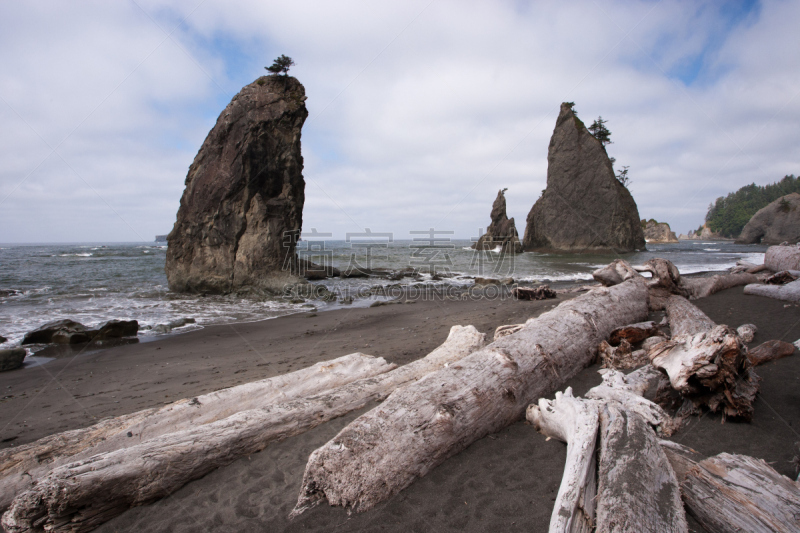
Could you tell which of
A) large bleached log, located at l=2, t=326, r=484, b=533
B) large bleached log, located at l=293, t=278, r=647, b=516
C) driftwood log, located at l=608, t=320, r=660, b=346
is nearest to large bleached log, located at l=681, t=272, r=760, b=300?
driftwood log, located at l=608, t=320, r=660, b=346

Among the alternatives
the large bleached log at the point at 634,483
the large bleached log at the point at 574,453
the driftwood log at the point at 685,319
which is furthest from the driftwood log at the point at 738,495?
the driftwood log at the point at 685,319

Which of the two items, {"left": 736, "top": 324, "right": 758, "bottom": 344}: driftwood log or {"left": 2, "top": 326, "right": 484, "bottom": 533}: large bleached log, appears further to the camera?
{"left": 736, "top": 324, "right": 758, "bottom": 344}: driftwood log

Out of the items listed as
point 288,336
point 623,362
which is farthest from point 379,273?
point 623,362

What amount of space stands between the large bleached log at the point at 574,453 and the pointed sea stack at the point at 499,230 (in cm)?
4253

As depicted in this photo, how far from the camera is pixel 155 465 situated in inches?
93.0

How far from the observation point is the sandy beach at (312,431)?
2.10m

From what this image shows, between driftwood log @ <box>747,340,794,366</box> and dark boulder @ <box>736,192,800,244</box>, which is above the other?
dark boulder @ <box>736,192,800,244</box>

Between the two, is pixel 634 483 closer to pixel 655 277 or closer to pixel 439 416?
pixel 439 416

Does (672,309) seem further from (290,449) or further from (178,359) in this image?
(178,359)

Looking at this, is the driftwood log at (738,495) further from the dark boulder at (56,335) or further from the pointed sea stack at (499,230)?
the pointed sea stack at (499,230)

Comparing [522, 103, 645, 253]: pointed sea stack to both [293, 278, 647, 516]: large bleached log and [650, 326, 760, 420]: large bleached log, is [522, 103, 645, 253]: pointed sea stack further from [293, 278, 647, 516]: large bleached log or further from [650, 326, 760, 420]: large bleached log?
[650, 326, 760, 420]: large bleached log

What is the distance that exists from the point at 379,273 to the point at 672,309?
657 inches

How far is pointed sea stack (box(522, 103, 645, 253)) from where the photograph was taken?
4009 cm

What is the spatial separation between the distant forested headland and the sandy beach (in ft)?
342
